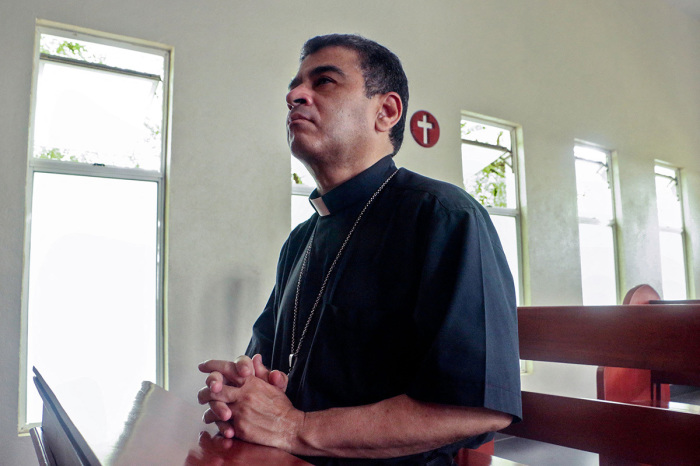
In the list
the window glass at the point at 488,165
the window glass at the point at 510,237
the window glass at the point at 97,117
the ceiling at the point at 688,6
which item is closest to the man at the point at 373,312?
the window glass at the point at 97,117

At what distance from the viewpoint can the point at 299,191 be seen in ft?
13.1

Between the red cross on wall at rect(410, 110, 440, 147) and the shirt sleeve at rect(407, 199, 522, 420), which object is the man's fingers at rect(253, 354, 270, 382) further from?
the red cross on wall at rect(410, 110, 440, 147)

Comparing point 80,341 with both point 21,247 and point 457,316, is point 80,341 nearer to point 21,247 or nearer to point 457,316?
point 21,247

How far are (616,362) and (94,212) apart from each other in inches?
118

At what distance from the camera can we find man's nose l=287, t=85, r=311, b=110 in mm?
1398

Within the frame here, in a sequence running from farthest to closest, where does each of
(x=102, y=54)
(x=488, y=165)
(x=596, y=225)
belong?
(x=596, y=225) → (x=488, y=165) → (x=102, y=54)

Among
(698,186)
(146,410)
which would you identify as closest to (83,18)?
(146,410)

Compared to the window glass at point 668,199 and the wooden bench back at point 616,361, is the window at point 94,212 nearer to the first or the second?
the wooden bench back at point 616,361

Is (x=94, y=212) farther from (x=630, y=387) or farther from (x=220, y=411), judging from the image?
(x=630, y=387)

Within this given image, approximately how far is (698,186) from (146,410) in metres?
8.07

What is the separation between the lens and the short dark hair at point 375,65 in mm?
1468

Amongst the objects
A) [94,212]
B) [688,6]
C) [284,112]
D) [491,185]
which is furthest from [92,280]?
[688,6]

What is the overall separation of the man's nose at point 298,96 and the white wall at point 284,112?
2186 millimetres

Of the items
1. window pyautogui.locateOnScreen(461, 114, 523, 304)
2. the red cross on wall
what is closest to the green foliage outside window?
window pyautogui.locateOnScreen(461, 114, 523, 304)
